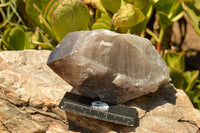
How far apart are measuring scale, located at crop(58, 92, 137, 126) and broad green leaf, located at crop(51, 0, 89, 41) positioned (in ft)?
1.61

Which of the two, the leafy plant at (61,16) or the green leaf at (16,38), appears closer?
the leafy plant at (61,16)

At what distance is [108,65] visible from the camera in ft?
4.46

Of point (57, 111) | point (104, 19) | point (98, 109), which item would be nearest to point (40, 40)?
point (104, 19)

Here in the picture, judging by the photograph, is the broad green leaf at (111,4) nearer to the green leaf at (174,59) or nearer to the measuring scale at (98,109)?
the green leaf at (174,59)

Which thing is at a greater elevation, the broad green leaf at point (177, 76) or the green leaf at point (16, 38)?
the green leaf at point (16, 38)

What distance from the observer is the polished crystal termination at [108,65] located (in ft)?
4.39

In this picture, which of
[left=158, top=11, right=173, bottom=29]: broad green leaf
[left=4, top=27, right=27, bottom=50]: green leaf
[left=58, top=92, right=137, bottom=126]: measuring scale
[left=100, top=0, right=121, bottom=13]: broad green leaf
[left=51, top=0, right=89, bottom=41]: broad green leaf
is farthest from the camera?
[left=4, top=27, right=27, bottom=50]: green leaf

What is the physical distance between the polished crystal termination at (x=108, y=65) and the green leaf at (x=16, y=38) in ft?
2.71

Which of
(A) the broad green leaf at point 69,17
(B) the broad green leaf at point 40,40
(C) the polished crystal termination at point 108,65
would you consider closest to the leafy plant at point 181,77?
(C) the polished crystal termination at point 108,65

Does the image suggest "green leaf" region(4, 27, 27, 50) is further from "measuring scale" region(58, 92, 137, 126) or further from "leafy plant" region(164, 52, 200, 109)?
"leafy plant" region(164, 52, 200, 109)

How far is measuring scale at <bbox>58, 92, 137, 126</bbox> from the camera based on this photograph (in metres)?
1.33

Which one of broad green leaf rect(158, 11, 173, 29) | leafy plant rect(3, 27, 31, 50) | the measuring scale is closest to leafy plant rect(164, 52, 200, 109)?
broad green leaf rect(158, 11, 173, 29)

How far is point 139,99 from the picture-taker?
5.00ft

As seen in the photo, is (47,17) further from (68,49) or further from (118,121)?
(118,121)
